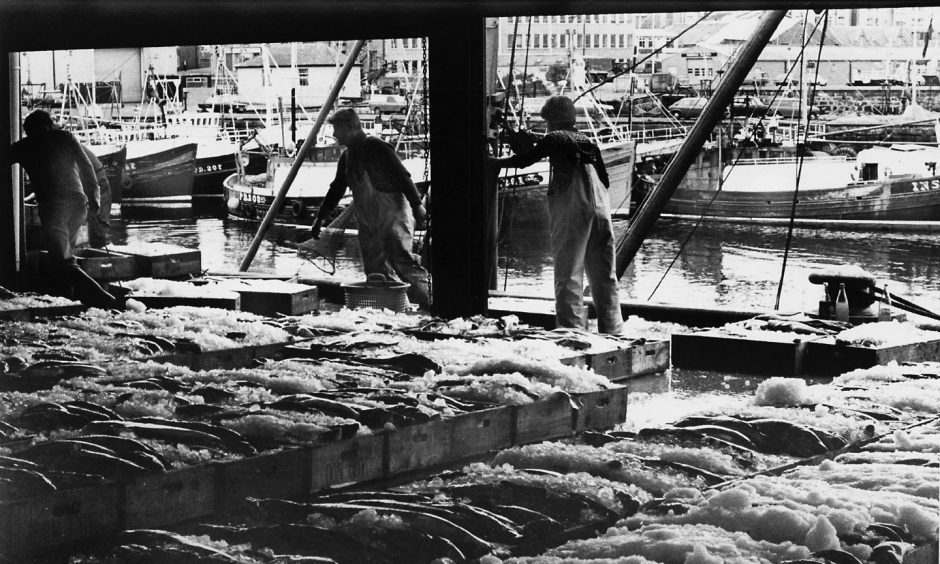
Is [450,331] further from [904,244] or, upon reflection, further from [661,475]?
[904,244]

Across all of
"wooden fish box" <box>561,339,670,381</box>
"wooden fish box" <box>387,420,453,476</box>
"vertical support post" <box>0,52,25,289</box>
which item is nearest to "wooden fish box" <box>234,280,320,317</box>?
"vertical support post" <box>0,52,25,289</box>

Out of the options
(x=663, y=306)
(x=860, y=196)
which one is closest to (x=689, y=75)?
(x=860, y=196)

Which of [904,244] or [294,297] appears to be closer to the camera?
[294,297]

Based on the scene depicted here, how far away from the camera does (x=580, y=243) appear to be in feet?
29.2

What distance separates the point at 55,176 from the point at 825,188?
129 ft

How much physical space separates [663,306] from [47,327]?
4.80 metres

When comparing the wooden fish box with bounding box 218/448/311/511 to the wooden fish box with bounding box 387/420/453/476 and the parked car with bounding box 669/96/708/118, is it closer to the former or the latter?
the wooden fish box with bounding box 387/420/453/476

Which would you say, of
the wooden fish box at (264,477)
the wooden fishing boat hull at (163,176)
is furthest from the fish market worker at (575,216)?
the wooden fishing boat hull at (163,176)

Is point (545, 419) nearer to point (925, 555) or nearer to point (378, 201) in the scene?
point (925, 555)

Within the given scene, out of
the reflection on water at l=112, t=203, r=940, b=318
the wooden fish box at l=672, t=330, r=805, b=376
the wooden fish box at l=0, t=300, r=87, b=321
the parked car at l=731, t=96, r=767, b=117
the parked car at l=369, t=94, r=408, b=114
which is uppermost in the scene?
the parked car at l=369, t=94, r=408, b=114

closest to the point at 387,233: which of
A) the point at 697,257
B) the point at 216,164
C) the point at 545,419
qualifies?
the point at 545,419

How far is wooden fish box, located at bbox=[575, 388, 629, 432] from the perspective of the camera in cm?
576

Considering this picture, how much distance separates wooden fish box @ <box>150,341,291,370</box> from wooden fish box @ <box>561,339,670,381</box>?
5.15ft

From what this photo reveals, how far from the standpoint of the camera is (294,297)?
1004 centimetres
